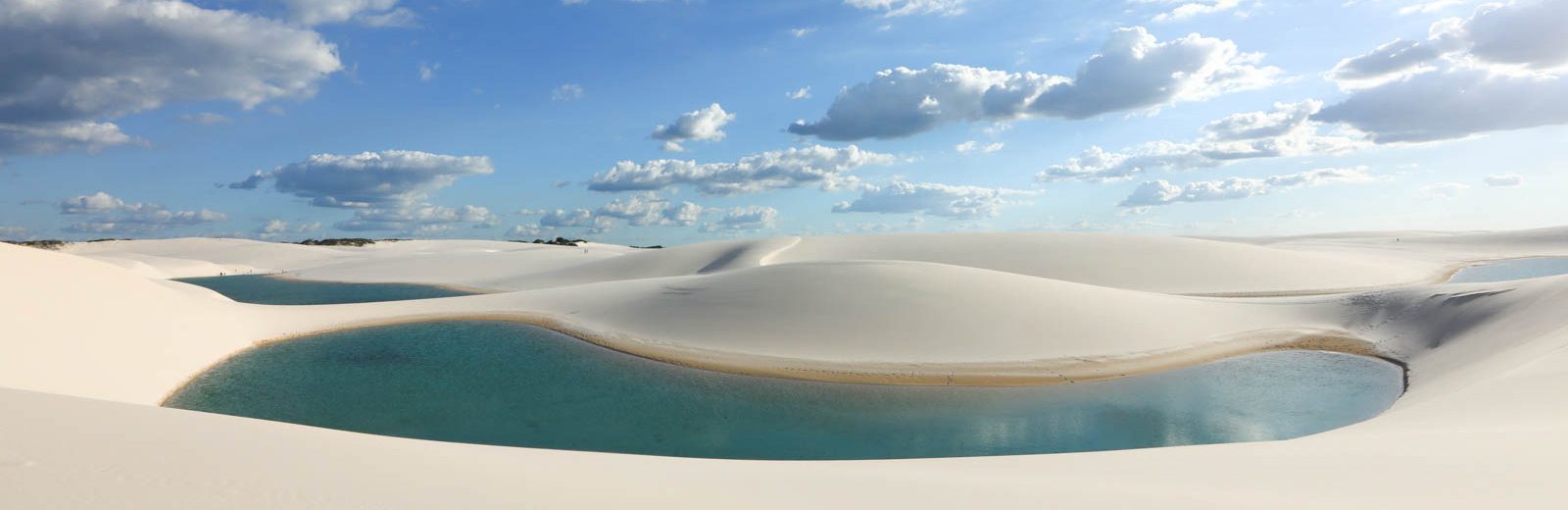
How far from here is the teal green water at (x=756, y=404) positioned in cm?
1493

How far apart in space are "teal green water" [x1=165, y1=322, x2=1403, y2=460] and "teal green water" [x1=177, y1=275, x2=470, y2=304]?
29.6 m

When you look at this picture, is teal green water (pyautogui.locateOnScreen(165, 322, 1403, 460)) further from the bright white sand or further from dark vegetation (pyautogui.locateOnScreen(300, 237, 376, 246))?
dark vegetation (pyautogui.locateOnScreen(300, 237, 376, 246))

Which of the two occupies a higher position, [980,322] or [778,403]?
[980,322]

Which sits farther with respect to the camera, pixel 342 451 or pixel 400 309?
pixel 400 309

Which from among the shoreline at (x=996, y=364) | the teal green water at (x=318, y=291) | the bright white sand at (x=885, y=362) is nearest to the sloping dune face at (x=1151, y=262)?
the bright white sand at (x=885, y=362)

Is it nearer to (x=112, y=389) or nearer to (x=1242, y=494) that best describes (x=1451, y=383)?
(x=1242, y=494)

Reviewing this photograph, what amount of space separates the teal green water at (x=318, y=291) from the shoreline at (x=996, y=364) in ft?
98.4

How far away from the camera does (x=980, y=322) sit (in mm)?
25984

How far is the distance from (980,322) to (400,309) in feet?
94.1

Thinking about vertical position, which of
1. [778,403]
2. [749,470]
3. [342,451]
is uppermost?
[342,451]

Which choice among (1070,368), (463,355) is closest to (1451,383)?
(1070,368)

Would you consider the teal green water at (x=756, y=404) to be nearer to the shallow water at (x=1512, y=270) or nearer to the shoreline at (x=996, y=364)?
the shoreline at (x=996, y=364)

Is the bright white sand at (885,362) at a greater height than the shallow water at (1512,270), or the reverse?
the shallow water at (1512,270)

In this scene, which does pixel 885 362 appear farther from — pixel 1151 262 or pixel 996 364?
pixel 1151 262
